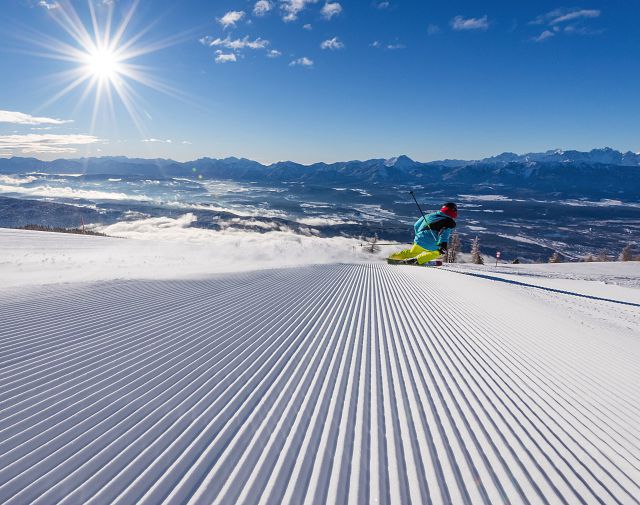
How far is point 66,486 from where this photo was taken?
10.7 ft

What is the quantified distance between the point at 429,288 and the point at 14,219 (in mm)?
211247

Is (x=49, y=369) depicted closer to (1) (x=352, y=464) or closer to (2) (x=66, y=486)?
(2) (x=66, y=486)

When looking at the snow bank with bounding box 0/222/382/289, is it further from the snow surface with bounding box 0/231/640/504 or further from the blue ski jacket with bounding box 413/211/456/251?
the blue ski jacket with bounding box 413/211/456/251

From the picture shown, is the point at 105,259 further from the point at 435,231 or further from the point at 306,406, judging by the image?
the point at 306,406

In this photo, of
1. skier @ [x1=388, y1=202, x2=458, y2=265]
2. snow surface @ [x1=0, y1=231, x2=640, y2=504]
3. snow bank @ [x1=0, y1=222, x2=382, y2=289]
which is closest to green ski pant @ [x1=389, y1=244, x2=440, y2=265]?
skier @ [x1=388, y1=202, x2=458, y2=265]

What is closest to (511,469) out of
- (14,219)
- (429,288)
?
(429,288)

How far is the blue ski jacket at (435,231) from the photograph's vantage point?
18891mm

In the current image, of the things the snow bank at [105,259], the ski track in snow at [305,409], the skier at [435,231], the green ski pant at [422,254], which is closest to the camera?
the ski track in snow at [305,409]

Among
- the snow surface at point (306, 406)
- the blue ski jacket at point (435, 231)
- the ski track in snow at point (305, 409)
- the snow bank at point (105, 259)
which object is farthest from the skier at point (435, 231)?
the snow bank at point (105, 259)

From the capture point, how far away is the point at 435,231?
19.3 meters

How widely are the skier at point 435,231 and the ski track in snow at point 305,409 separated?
9.72 metres

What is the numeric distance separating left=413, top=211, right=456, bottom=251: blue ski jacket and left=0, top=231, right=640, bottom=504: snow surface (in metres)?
9.13

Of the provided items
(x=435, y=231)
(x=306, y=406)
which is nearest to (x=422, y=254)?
(x=435, y=231)

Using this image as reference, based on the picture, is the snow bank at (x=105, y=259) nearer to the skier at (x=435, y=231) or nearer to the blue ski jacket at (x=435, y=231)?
the skier at (x=435, y=231)
